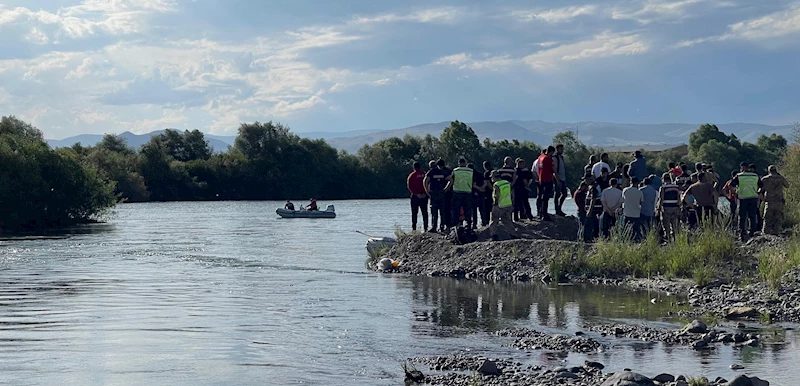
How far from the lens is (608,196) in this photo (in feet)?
71.2

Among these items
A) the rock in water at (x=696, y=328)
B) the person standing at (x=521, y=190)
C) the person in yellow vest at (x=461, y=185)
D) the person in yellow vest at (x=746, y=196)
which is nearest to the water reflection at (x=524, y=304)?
the rock in water at (x=696, y=328)

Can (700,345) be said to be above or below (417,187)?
below

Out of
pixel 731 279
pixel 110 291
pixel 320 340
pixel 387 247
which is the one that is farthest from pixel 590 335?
pixel 387 247

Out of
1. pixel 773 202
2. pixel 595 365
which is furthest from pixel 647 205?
pixel 595 365

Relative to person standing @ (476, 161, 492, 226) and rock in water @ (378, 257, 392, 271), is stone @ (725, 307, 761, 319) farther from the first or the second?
rock in water @ (378, 257, 392, 271)

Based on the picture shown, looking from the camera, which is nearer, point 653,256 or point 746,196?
point 653,256

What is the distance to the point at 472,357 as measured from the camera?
12555mm

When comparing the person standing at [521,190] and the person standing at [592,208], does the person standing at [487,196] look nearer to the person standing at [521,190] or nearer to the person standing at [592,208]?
the person standing at [521,190]

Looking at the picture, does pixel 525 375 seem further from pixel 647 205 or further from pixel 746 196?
pixel 746 196

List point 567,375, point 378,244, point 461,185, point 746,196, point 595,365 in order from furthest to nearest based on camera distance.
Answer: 1. point 378,244
2. point 461,185
3. point 746,196
4. point 595,365
5. point 567,375

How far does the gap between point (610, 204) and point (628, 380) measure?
470 inches

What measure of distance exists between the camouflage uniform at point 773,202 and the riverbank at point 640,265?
3.66 feet

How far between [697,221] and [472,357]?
11518 mm

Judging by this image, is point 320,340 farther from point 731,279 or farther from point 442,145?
point 442,145
